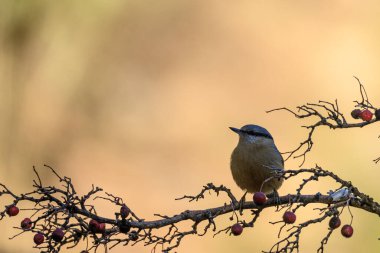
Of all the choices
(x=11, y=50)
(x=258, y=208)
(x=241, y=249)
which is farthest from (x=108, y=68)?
(x=258, y=208)

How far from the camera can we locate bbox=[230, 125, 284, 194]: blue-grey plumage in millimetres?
3404

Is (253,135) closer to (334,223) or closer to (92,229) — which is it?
(334,223)

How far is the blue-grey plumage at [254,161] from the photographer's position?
11.2ft

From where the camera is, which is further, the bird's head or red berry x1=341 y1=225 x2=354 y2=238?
the bird's head

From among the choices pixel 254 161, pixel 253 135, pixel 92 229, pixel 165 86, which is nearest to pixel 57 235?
pixel 92 229

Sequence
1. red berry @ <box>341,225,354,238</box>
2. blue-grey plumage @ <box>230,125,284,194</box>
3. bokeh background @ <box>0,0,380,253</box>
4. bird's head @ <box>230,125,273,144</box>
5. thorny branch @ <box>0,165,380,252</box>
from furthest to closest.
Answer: bokeh background @ <box>0,0,380,253</box>, bird's head @ <box>230,125,273,144</box>, blue-grey plumage @ <box>230,125,284,194</box>, red berry @ <box>341,225,354,238</box>, thorny branch @ <box>0,165,380,252</box>

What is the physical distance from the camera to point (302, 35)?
7.29m

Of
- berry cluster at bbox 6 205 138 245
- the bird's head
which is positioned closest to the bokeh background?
the bird's head

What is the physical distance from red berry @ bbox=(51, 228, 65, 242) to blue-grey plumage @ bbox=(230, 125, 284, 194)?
1.24m

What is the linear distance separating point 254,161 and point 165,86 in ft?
13.0

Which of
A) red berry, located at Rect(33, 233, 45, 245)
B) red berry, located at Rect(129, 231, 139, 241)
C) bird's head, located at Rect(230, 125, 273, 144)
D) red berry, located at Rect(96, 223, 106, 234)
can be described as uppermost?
bird's head, located at Rect(230, 125, 273, 144)

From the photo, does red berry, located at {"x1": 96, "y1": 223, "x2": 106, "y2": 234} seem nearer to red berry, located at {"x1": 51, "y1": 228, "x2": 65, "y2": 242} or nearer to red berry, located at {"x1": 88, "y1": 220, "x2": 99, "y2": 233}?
red berry, located at {"x1": 88, "y1": 220, "x2": 99, "y2": 233}

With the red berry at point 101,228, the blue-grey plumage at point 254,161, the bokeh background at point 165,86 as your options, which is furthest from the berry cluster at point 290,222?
the bokeh background at point 165,86

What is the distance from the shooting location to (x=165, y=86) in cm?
741
